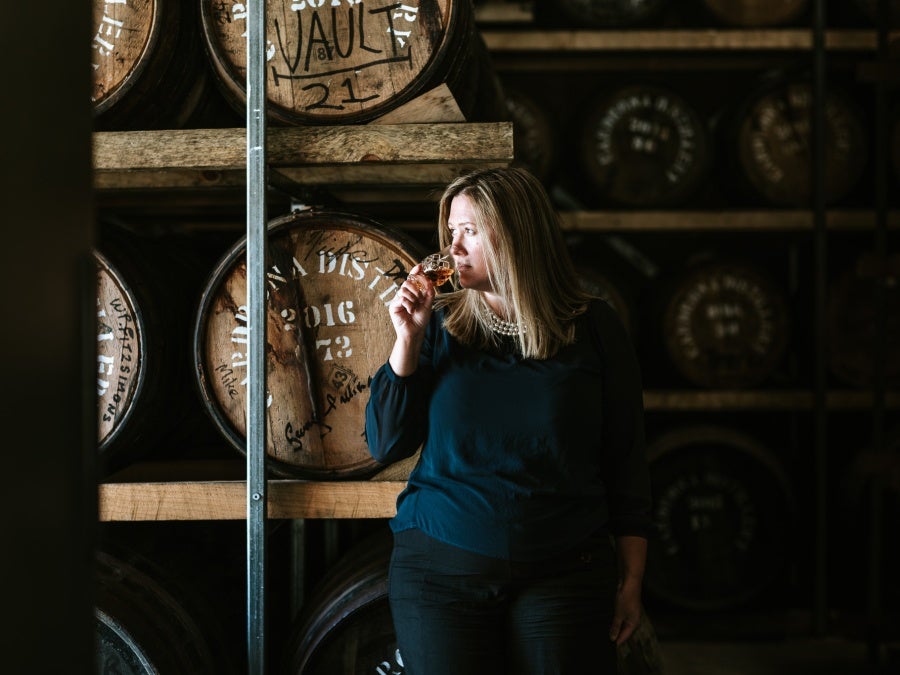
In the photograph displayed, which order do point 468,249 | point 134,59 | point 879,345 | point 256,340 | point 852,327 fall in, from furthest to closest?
1. point 852,327
2. point 879,345
3. point 134,59
4. point 256,340
5. point 468,249

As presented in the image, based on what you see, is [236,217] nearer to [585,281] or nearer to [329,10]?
[329,10]

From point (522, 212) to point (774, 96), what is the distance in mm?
2512

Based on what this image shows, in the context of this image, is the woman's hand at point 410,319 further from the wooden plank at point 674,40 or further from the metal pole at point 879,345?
the metal pole at point 879,345

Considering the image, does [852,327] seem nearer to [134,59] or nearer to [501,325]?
[501,325]

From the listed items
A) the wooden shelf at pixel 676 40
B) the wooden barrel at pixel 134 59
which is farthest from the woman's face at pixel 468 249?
the wooden shelf at pixel 676 40

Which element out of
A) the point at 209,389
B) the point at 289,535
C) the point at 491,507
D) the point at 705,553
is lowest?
the point at 705,553

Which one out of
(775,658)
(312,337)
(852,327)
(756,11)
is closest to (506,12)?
(756,11)

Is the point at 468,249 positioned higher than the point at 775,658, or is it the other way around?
the point at 468,249

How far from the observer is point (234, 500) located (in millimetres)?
1894

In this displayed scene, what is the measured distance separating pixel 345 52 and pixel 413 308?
64cm

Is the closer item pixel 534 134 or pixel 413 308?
pixel 413 308

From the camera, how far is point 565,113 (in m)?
4.46

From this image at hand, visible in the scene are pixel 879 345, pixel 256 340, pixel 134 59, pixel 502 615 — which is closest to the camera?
pixel 502 615

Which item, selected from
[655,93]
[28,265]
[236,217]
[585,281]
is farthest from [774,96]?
[28,265]
